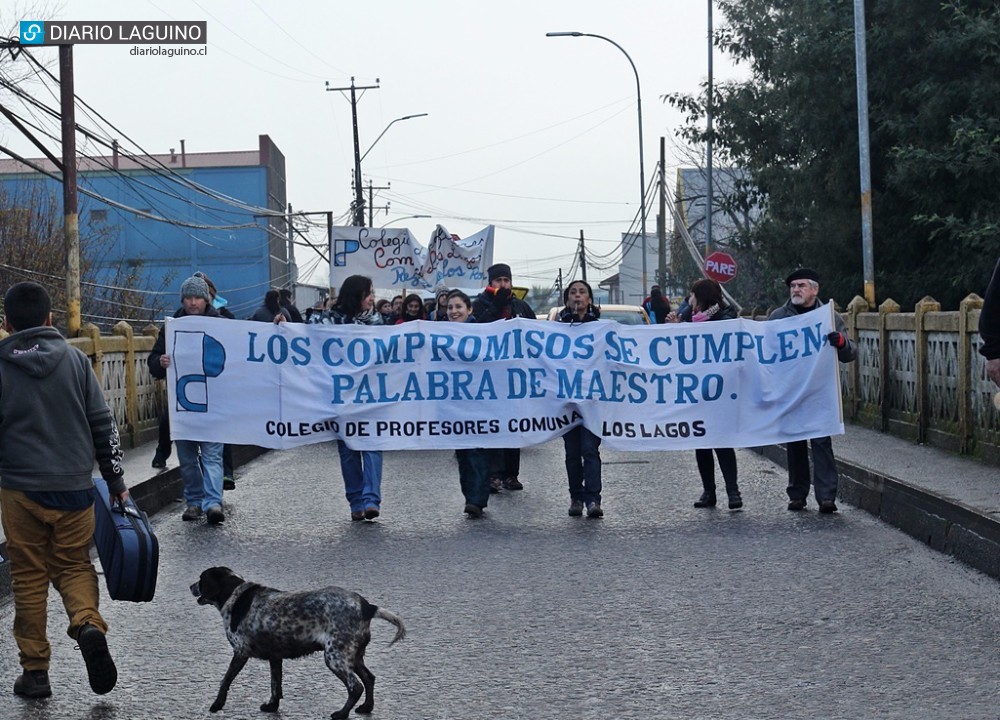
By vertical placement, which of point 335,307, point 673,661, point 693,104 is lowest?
point 673,661

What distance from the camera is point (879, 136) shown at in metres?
24.3

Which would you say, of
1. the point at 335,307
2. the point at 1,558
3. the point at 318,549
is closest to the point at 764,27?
the point at 335,307

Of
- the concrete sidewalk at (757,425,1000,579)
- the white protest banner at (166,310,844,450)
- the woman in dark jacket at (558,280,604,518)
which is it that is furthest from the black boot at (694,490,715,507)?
the concrete sidewalk at (757,425,1000,579)

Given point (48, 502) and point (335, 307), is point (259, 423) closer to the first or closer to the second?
point (335, 307)

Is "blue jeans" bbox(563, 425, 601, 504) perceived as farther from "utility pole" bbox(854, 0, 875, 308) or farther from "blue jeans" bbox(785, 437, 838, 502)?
"utility pole" bbox(854, 0, 875, 308)

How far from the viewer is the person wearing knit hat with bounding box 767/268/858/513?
10984 millimetres

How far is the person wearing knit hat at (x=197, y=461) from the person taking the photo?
11.1 m

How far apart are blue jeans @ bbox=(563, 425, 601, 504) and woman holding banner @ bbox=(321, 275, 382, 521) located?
1.53 metres

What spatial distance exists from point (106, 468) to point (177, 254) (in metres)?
66.3

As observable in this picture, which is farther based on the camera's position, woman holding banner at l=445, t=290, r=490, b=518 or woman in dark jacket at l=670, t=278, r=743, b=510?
woman in dark jacket at l=670, t=278, r=743, b=510

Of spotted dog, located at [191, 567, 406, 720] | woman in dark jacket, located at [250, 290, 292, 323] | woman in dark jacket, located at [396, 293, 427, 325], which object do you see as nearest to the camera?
spotted dog, located at [191, 567, 406, 720]

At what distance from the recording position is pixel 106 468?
6219mm

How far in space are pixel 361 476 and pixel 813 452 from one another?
11.7ft
